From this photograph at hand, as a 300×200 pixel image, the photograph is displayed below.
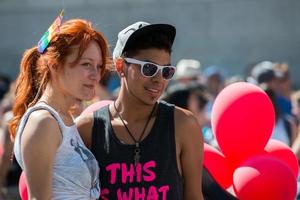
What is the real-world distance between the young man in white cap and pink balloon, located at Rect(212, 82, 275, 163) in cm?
64

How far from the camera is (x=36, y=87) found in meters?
3.97

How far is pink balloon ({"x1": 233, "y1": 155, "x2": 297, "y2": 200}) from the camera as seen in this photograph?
431 cm

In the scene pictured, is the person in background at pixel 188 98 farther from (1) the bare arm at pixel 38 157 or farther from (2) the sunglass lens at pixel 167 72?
(1) the bare arm at pixel 38 157

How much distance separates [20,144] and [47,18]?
12315 mm

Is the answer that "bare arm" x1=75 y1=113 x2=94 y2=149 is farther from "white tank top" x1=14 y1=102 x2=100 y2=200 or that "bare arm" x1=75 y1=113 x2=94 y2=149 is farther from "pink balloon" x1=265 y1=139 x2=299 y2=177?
"pink balloon" x1=265 y1=139 x2=299 y2=177

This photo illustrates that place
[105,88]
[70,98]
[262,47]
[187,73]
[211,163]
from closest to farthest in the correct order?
[70,98] → [211,163] → [105,88] → [187,73] → [262,47]

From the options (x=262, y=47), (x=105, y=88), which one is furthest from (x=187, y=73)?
(x=262, y=47)

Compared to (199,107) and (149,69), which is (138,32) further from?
(199,107)

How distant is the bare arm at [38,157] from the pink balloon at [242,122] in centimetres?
126

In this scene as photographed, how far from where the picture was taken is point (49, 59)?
3.86 m

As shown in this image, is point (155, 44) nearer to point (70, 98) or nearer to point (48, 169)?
point (70, 98)

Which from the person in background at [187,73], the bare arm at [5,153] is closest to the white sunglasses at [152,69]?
the bare arm at [5,153]

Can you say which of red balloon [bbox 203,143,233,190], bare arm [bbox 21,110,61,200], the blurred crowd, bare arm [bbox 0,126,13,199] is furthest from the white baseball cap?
bare arm [bbox 0,126,13,199]

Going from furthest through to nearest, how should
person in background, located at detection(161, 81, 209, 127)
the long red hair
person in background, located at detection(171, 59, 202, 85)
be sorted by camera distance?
1. person in background, located at detection(171, 59, 202, 85)
2. person in background, located at detection(161, 81, 209, 127)
3. the long red hair
